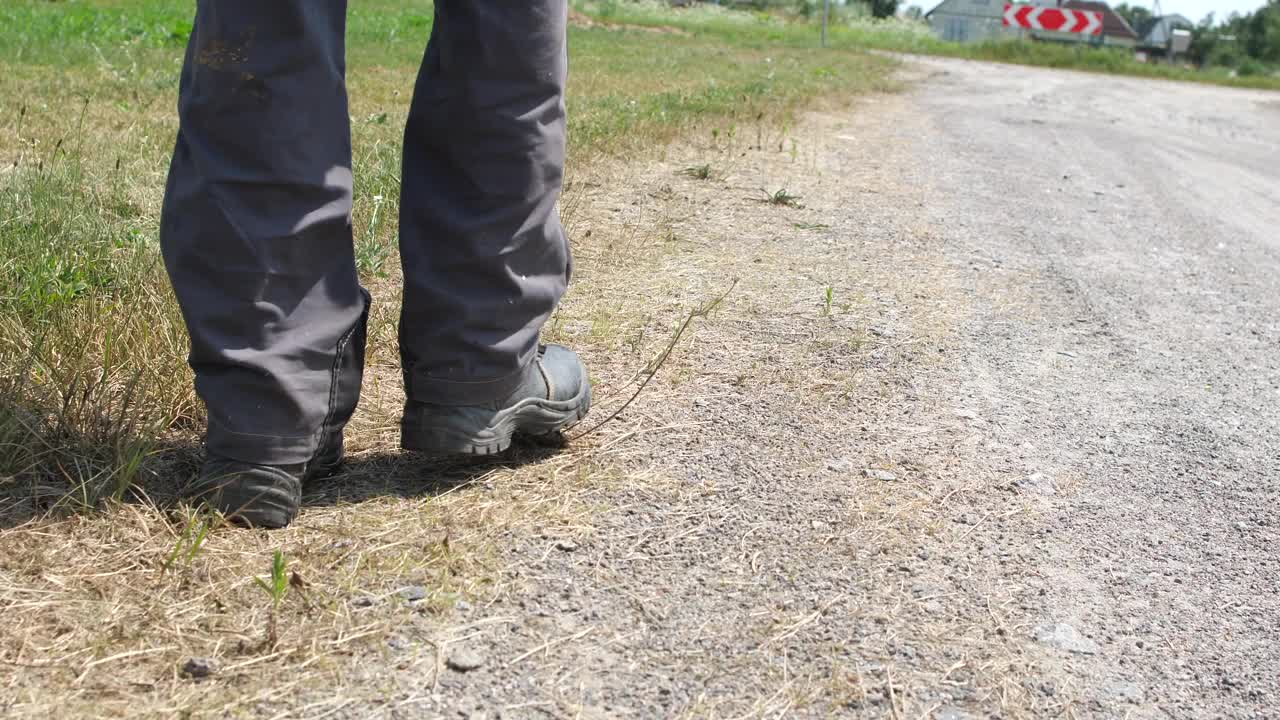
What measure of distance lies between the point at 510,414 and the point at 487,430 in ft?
0.18

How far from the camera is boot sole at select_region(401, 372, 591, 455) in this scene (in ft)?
6.15

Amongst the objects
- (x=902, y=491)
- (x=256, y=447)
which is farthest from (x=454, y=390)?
(x=902, y=491)

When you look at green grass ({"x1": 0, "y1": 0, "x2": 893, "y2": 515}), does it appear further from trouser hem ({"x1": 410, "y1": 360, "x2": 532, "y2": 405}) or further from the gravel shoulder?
trouser hem ({"x1": 410, "y1": 360, "x2": 532, "y2": 405})

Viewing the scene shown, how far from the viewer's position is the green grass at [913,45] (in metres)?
21.8

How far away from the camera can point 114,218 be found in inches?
137

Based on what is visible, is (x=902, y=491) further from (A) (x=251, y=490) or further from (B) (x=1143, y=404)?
(A) (x=251, y=490)

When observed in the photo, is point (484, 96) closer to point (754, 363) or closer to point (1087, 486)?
point (754, 363)

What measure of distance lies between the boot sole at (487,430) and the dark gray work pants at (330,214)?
0.05 meters

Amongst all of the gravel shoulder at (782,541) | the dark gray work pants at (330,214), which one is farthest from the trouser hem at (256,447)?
the gravel shoulder at (782,541)

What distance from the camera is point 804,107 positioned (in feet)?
27.9

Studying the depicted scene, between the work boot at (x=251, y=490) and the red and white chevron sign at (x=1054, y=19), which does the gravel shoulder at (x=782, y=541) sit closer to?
the work boot at (x=251, y=490)

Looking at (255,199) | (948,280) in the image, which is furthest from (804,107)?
(255,199)

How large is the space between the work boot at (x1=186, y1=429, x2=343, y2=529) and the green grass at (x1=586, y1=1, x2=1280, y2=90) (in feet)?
70.1

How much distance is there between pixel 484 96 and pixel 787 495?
33.1 inches
